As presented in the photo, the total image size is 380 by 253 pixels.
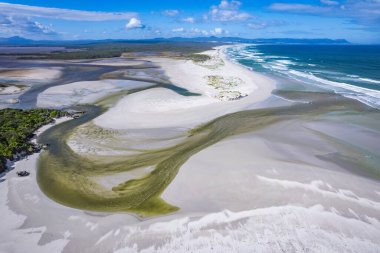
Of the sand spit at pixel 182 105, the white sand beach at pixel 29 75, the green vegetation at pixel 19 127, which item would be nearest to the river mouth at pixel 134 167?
the green vegetation at pixel 19 127

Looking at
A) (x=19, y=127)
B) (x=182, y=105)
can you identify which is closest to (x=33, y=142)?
(x=19, y=127)

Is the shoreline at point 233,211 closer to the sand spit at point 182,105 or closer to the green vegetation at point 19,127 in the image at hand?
the green vegetation at point 19,127

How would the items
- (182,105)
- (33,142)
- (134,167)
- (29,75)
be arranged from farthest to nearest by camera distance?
1. (29,75)
2. (182,105)
3. (33,142)
4. (134,167)

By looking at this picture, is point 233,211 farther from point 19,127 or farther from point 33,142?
point 19,127

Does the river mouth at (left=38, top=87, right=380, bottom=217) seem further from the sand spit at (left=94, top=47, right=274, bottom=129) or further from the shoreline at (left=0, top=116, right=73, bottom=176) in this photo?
the sand spit at (left=94, top=47, right=274, bottom=129)

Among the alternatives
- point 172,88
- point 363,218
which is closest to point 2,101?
point 172,88

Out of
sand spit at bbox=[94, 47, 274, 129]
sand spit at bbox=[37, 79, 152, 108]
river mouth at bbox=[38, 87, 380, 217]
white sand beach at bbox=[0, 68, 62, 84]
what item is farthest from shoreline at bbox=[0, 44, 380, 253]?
white sand beach at bbox=[0, 68, 62, 84]

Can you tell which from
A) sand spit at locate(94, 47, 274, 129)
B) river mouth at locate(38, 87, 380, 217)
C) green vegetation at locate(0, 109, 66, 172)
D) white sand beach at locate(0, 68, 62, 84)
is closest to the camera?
river mouth at locate(38, 87, 380, 217)
